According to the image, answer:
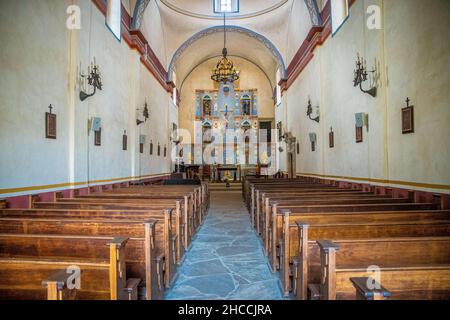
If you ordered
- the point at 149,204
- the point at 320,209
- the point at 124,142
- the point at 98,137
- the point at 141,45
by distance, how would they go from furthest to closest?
the point at 141,45
the point at 124,142
the point at 98,137
the point at 149,204
the point at 320,209

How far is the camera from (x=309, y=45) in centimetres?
1105

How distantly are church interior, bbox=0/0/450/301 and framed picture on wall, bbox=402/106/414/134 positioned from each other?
0.11ft

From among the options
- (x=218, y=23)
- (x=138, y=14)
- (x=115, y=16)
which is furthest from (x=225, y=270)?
(x=218, y=23)

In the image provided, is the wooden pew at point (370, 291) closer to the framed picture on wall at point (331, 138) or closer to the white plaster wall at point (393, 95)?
the white plaster wall at point (393, 95)

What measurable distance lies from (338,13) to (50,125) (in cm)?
811

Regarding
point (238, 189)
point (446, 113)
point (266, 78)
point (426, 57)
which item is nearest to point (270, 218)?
point (446, 113)

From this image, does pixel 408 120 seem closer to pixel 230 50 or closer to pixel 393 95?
pixel 393 95

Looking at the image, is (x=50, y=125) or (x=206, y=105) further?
(x=206, y=105)

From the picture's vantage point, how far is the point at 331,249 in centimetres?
211

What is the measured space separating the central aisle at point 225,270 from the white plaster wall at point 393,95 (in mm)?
2922

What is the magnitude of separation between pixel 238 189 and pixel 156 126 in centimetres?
600

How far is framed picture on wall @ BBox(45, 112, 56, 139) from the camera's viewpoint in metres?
5.12

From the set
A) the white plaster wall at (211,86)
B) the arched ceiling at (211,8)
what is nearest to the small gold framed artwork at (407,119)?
the arched ceiling at (211,8)

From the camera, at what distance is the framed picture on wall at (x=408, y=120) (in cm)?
487
